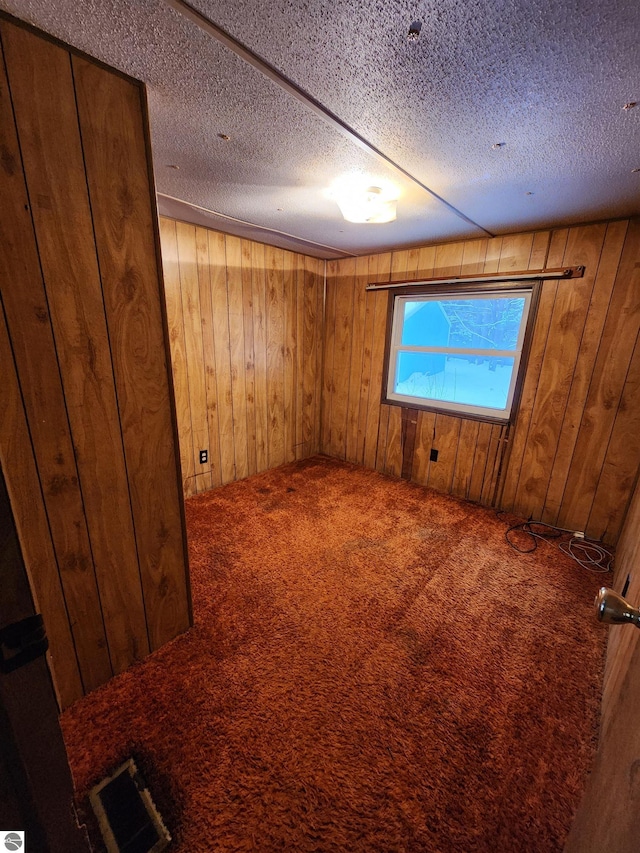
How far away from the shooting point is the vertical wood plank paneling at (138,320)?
1.07 metres

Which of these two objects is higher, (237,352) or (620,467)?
(237,352)

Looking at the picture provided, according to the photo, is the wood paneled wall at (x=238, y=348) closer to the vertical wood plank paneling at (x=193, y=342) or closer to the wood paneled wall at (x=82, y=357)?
the vertical wood plank paneling at (x=193, y=342)

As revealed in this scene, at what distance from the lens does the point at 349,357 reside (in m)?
3.58

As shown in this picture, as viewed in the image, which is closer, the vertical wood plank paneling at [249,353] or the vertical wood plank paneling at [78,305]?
the vertical wood plank paneling at [78,305]

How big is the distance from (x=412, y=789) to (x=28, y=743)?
3.64 feet

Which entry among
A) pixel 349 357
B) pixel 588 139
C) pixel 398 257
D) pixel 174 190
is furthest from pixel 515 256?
pixel 174 190

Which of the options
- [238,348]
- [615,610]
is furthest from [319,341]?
[615,610]

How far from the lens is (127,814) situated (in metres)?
0.99

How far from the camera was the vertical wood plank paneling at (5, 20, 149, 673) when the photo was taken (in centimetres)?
94

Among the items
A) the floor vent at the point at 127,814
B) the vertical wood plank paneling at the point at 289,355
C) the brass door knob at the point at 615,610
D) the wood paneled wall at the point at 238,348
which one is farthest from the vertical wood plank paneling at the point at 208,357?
the brass door knob at the point at 615,610

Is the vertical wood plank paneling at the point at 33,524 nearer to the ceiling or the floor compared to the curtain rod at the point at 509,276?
nearer to the floor

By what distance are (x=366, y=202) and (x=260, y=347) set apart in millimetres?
1677

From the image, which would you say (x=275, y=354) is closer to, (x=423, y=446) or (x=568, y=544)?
(x=423, y=446)

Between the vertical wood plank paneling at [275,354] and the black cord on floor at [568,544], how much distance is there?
2186mm
